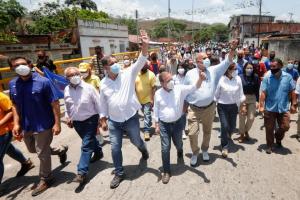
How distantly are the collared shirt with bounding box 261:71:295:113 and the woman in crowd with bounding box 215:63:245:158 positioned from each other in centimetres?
49

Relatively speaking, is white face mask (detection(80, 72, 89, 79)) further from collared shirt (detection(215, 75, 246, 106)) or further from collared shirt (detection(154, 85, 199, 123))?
collared shirt (detection(215, 75, 246, 106))

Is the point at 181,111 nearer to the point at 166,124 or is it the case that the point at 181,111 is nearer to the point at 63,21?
the point at 166,124

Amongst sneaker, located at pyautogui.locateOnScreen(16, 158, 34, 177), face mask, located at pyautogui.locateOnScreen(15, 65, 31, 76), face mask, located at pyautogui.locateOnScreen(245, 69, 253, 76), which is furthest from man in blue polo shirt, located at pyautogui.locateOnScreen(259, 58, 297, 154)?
sneaker, located at pyautogui.locateOnScreen(16, 158, 34, 177)

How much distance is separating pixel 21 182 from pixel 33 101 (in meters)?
1.57

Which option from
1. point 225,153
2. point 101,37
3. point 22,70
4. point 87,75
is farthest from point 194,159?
point 101,37

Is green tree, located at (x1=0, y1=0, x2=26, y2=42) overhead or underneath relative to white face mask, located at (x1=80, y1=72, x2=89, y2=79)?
overhead

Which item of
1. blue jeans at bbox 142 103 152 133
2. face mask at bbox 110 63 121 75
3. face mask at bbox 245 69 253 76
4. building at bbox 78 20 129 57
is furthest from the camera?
building at bbox 78 20 129 57

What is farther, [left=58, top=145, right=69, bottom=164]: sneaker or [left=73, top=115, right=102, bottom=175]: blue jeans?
[left=58, top=145, right=69, bottom=164]: sneaker

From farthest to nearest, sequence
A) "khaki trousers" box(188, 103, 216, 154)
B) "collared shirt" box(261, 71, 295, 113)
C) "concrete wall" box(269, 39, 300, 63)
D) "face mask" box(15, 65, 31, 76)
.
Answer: "concrete wall" box(269, 39, 300, 63) → "collared shirt" box(261, 71, 295, 113) → "khaki trousers" box(188, 103, 216, 154) → "face mask" box(15, 65, 31, 76)

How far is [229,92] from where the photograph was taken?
4.89 m

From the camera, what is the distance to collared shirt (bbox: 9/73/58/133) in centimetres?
382

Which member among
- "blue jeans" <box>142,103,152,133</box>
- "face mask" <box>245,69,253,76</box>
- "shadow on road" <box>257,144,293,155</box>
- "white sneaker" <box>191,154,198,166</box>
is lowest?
"shadow on road" <box>257,144,293,155</box>

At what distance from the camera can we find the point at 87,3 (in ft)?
→ 160

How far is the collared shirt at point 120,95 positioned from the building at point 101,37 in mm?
24383
